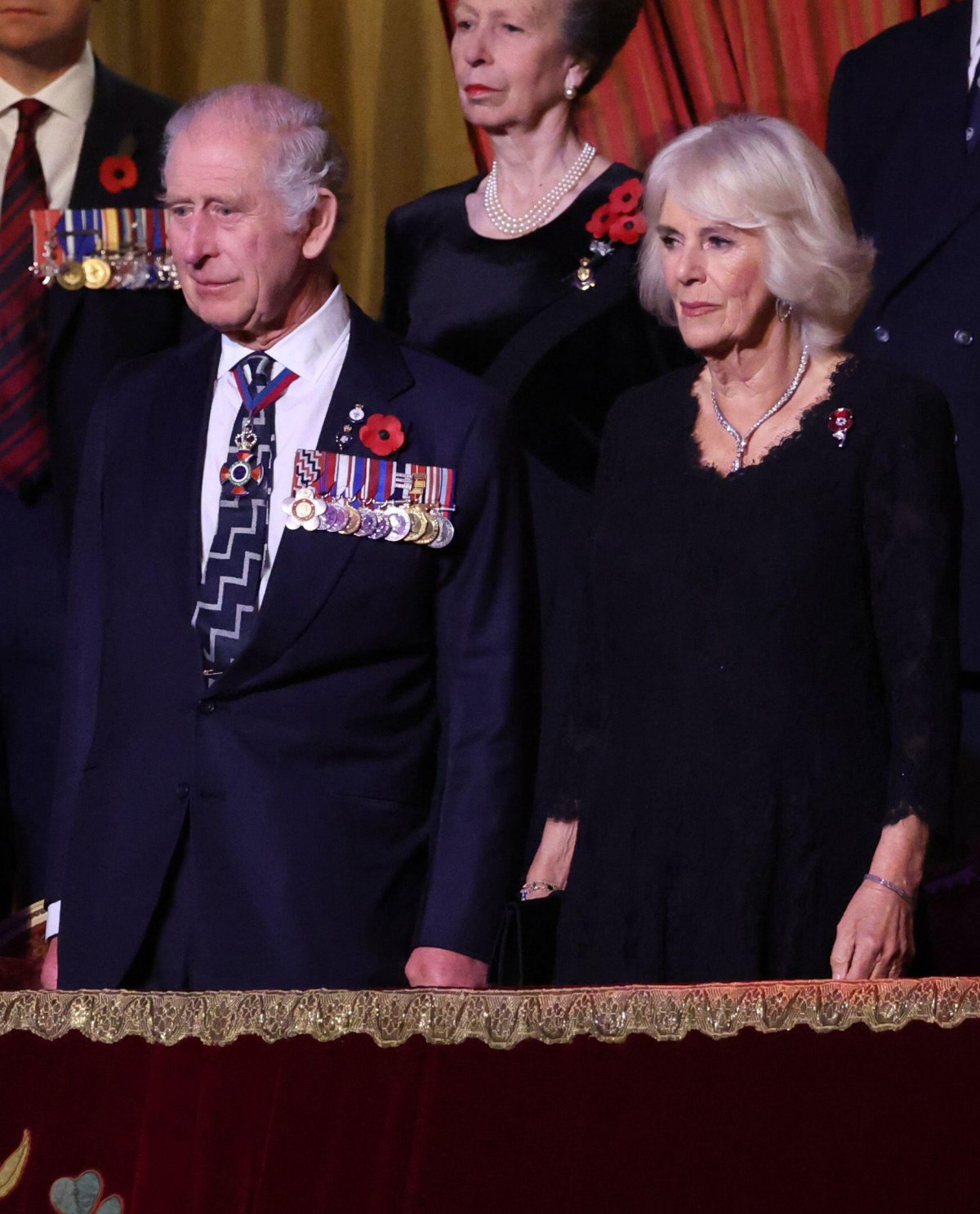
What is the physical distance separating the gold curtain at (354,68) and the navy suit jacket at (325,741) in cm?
74

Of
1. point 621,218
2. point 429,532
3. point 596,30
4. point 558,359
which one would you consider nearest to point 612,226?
point 621,218

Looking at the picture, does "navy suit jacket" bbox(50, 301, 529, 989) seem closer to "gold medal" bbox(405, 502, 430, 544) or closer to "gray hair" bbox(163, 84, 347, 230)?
"gold medal" bbox(405, 502, 430, 544)

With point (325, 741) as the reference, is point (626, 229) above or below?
above

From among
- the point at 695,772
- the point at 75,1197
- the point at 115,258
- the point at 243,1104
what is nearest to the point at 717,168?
the point at 695,772

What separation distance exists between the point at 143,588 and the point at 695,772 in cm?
63

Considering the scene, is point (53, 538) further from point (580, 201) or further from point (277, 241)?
point (580, 201)

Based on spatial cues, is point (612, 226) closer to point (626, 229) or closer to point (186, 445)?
point (626, 229)

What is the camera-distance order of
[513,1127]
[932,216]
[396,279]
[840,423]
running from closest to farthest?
[513,1127] → [840,423] → [932,216] → [396,279]

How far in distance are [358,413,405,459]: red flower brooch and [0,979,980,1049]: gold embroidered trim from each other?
58 centimetres

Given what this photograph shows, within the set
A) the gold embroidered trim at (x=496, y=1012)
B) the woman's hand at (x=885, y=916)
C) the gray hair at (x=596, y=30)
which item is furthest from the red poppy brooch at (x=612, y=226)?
the gold embroidered trim at (x=496, y=1012)

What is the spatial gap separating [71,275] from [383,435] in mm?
688

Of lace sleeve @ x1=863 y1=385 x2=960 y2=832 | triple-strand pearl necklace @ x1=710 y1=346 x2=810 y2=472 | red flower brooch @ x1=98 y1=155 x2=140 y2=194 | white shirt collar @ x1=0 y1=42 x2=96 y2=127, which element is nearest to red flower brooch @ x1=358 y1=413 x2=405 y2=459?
triple-strand pearl necklace @ x1=710 y1=346 x2=810 y2=472

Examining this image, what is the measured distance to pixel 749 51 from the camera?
2.67 meters

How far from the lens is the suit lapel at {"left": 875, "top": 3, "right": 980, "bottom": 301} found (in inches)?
92.8
